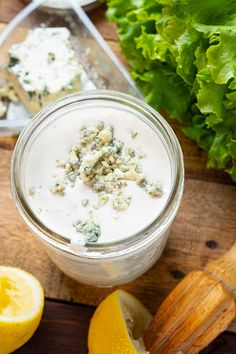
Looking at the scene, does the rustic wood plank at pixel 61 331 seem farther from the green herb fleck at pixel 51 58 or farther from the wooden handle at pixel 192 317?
the green herb fleck at pixel 51 58

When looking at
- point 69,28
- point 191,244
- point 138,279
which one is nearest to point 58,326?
point 138,279

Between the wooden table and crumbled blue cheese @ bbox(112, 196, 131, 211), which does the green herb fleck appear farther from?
crumbled blue cheese @ bbox(112, 196, 131, 211)

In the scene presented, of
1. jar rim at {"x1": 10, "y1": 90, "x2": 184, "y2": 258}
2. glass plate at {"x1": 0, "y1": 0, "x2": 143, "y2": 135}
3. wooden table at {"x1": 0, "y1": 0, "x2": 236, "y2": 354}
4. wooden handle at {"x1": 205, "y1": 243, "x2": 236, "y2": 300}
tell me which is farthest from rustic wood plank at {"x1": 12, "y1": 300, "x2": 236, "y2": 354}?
glass plate at {"x1": 0, "y1": 0, "x2": 143, "y2": 135}

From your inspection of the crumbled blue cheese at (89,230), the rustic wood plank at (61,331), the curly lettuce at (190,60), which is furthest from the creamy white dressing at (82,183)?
the rustic wood plank at (61,331)

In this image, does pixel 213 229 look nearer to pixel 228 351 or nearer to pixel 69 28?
pixel 228 351

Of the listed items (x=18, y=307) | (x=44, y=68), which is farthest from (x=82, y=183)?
(x=44, y=68)

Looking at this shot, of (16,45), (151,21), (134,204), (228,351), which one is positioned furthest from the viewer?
(16,45)
